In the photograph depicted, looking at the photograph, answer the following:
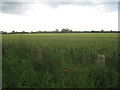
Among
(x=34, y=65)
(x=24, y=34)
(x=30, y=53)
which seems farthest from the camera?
(x=24, y=34)

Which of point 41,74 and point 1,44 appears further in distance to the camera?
point 1,44

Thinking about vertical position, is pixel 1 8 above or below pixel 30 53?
above

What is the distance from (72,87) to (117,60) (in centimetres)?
132

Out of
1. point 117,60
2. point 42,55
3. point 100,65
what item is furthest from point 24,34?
point 117,60

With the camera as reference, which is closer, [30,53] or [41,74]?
[41,74]

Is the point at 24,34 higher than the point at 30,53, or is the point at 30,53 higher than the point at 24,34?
the point at 24,34

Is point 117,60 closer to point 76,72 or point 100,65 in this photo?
point 100,65

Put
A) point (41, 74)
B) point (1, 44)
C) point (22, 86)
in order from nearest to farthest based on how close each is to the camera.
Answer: point (22, 86)
point (41, 74)
point (1, 44)

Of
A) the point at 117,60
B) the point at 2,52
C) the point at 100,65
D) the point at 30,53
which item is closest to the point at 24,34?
the point at 2,52

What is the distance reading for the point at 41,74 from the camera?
95.9 inches

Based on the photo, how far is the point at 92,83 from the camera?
2.07 metres

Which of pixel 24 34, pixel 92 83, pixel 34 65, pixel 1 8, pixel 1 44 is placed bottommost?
pixel 92 83

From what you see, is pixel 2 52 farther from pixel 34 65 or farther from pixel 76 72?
pixel 76 72

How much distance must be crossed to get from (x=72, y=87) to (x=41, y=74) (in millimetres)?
758
